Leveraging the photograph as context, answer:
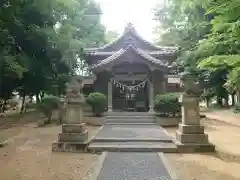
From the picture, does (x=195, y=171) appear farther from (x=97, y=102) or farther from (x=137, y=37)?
(x=137, y=37)

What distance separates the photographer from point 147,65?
1961 centimetres

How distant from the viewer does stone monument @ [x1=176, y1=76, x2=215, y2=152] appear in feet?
29.8

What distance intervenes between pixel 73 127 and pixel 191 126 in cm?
407

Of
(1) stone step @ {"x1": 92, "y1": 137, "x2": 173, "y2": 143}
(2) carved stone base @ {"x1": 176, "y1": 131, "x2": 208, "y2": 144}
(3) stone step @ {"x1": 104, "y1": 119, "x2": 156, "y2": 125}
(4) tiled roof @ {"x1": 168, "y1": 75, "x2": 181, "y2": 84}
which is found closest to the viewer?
(2) carved stone base @ {"x1": 176, "y1": 131, "x2": 208, "y2": 144}

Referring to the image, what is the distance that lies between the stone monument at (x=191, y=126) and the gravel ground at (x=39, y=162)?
10.1 feet

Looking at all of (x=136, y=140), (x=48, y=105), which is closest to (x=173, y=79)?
(x=48, y=105)

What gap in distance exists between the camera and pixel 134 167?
6.90 meters

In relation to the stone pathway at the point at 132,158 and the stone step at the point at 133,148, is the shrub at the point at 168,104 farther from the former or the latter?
the stone step at the point at 133,148

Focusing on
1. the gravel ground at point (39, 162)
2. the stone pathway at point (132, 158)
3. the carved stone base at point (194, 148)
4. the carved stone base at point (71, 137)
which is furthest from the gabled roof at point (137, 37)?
the carved stone base at point (71, 137)

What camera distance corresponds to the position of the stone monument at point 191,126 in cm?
907

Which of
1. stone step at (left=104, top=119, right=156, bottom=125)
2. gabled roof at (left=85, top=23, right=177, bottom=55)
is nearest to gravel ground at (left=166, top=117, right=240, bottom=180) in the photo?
stone step at (left=104, top=119, right=156, bottom=125)

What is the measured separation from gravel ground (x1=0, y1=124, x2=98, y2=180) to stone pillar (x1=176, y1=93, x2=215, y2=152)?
120 inches

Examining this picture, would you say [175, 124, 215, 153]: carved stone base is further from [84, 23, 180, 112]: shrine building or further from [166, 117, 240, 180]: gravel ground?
[84, 23, 180, 112]: shrine building

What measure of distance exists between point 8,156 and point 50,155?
1227mm
